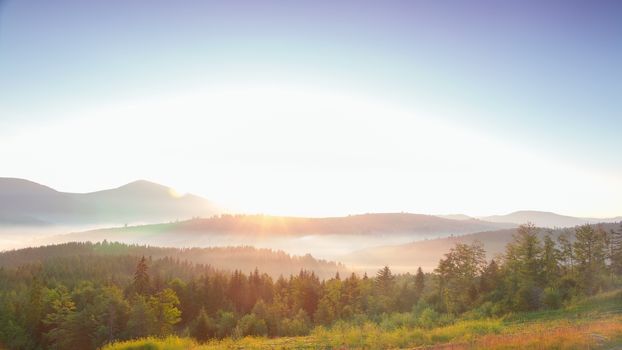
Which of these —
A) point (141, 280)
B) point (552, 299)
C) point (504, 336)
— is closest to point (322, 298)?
point (141, 280)

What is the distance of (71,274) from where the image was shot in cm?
14862

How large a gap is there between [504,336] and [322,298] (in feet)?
281

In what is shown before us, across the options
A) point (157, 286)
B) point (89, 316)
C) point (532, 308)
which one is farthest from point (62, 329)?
point (532, 308)

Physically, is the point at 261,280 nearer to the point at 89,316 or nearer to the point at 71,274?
the point at 89,316

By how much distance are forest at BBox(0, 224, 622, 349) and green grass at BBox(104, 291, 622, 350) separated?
6533 millimetres

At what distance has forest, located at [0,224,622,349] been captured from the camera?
57219mm

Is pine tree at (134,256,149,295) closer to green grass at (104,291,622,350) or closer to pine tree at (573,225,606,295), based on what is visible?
green grass at (104,291,622,350)

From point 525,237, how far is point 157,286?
95.6 m

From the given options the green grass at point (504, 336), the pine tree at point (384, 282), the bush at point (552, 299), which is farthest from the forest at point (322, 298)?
the green grass at point (504, 336)

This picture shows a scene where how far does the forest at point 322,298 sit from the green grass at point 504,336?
21.4 feet

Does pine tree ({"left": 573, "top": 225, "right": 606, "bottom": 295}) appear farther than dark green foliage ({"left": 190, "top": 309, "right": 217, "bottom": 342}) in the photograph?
No

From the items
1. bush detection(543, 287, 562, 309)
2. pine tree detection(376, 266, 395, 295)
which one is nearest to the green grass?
bush detection(543, 287, 562, 309)

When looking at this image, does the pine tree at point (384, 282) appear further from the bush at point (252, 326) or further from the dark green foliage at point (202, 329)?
the dark green foliage at point (202, 329)

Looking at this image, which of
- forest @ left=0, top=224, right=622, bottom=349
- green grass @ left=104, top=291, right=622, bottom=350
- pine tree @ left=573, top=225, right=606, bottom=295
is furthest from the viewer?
pine tree @ left=573, top=225, right=606, bottom=295
